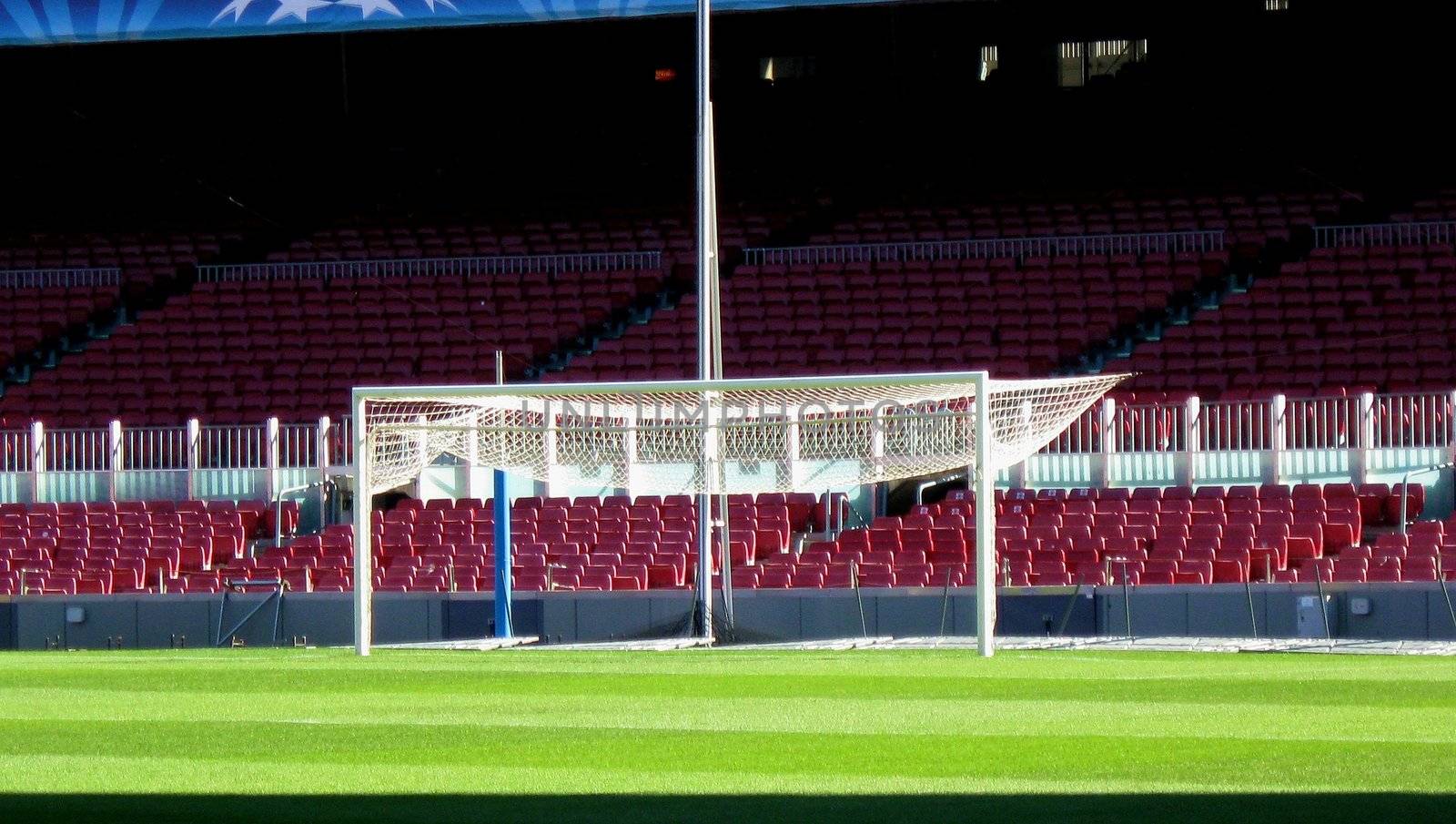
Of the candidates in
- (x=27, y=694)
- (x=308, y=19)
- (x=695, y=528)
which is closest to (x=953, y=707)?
(x=27, y=694)

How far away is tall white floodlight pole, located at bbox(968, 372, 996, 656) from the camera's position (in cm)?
1700

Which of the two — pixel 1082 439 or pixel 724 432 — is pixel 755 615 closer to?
pixel 724 432

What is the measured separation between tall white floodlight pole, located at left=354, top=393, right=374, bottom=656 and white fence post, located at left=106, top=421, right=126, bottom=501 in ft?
33.6

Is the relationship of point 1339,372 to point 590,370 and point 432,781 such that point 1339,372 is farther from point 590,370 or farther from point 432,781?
point 432,781

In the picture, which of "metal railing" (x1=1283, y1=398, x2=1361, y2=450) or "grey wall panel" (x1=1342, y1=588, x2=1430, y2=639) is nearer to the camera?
"grey wall panel" (x1=1342, y1=588, x2=1430, y2=639)

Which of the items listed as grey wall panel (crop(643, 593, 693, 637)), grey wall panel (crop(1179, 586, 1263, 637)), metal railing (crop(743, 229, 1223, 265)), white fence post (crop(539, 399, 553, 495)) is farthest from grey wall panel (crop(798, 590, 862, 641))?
metal railing (crop(743, 229, 1223, 265))

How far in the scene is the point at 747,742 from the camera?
34.1ft

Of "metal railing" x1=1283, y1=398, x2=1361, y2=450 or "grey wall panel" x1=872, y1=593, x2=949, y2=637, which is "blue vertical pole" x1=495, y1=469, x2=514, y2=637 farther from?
"metal railing" x1=1283, y1=398, x2=1361, y2=450

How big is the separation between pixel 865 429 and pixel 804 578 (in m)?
2.98

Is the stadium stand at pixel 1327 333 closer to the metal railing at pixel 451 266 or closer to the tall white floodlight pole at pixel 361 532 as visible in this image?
the metal railing at pixel 451 266

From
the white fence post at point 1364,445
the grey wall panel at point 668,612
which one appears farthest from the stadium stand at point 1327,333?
the grey wall panel at point 668,612

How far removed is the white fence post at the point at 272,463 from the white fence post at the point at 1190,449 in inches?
431

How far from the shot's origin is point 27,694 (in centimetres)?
1398

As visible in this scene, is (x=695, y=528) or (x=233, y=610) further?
(x=695, y=528)
